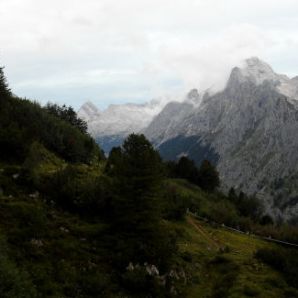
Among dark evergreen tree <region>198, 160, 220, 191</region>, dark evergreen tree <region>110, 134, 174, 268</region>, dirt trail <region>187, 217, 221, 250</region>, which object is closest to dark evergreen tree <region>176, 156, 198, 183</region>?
dark evergreen tree <region>198, 160, 220, 191</region>

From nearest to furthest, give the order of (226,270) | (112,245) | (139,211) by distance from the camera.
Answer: (112,245), (139,211), (226,270)

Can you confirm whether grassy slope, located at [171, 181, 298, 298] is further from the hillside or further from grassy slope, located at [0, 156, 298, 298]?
the hillside

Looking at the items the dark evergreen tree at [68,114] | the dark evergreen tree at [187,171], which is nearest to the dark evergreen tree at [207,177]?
the dark evergreen tree at [187,171]

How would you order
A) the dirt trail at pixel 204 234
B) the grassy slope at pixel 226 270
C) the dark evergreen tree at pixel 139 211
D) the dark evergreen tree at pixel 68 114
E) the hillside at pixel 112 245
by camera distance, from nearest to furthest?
the hillside at pixel 112 245
the dark evergreen tree at pixel 139 211
the grassy slope at pixel 226 270
the dirt trail at pixel 204 234
the dark evergreen tree at pixel 68 114

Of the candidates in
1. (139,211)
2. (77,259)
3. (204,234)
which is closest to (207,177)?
(204,234)

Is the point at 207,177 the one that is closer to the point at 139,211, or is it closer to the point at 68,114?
the point at 68,114

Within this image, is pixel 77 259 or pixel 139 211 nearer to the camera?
pixel 77 259

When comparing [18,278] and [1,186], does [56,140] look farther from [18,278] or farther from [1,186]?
[18,278]

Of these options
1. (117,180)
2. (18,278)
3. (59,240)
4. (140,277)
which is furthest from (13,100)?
(18,278)

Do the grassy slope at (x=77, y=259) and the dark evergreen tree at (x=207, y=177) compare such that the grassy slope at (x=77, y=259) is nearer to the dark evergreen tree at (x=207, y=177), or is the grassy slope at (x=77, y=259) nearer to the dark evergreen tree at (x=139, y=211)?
the dark evergreen tree at (x=139, y=211)

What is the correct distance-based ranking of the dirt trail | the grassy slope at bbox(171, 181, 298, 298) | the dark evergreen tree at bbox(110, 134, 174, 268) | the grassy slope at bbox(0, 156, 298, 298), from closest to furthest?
the grassy slope at bbox(0, 156, 298, 298) < the dark evergreen tree at bbox(110, 134, 174, 268) < the grassy slope at bbox(171, 181, 298, 298) < the dirt trail

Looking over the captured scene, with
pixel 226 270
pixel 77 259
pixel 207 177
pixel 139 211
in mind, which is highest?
pixel 139 211

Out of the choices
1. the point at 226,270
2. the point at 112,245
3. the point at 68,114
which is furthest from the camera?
the point at 68,114

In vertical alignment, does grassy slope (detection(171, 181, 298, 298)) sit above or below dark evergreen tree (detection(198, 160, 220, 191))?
below
